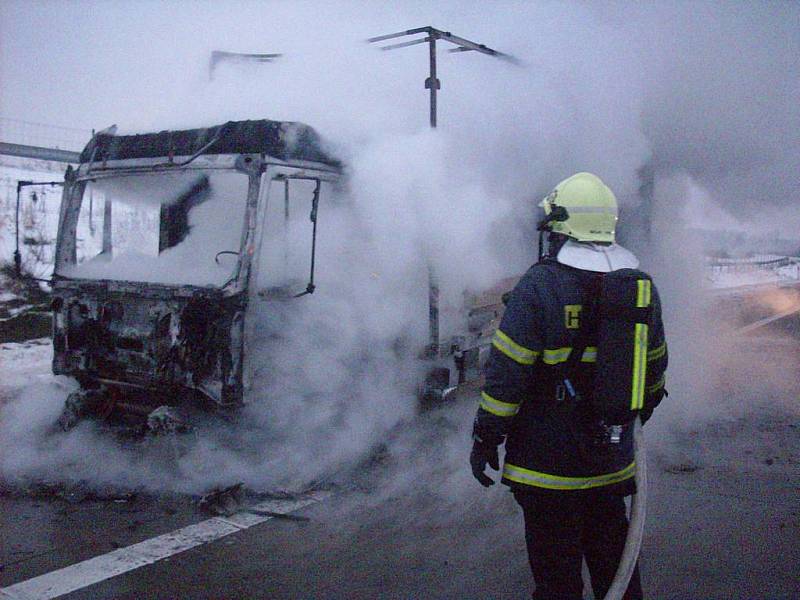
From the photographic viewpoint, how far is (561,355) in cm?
269

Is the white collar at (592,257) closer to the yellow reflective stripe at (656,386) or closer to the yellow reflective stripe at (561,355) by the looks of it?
the yellow reflective stripe at (561,355)

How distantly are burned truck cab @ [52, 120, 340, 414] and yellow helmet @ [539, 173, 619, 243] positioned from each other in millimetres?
2261

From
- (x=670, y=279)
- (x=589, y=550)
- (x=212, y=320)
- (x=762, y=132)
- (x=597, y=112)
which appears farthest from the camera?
(x=670, y=279)

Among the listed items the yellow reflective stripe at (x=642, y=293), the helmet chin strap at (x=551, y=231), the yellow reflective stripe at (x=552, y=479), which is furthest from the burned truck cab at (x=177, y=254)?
the yellow reflective stripe at (x=642, y=293)

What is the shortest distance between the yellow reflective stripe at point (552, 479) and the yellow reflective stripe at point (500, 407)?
0.24 m

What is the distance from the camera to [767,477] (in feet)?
17.9

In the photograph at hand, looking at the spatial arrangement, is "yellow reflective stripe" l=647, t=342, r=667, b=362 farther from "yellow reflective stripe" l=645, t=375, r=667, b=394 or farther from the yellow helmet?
the yellow helmet

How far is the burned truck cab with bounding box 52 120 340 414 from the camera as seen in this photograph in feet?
15.5

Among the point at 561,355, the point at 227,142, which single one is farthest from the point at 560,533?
the point at 227,142

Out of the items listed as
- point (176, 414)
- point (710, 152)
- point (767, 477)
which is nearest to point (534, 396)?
point (176, 414)

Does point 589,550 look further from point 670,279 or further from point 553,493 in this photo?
point 670,279

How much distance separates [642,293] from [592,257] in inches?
9.7

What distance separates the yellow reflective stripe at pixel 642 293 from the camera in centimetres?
261

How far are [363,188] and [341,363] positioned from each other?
133 centimetres
